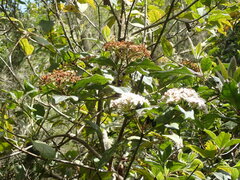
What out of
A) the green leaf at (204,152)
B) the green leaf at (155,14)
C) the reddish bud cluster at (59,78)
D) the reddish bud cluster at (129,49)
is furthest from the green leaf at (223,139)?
the green leaf at (155,14)

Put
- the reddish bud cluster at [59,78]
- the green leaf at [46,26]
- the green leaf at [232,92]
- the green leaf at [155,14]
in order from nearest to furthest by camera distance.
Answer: the green leaf at [232,92] → the reddish bud cluster at [59,78] → the green leaf at [46,26] → the green leaf at [155,14]

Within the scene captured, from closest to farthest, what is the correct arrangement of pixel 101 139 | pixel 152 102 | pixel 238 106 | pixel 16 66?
1. pixel 238 106
2. pixel 152 102
3. pixel 101 139
4. pixel 16 66

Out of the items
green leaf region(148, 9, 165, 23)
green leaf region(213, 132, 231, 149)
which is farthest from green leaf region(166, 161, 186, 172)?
green leaf region(148, 9, 165, 23)

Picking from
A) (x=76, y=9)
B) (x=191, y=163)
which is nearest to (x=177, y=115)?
(x=191, y=163)

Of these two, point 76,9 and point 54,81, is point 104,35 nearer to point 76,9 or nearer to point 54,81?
point 76,9

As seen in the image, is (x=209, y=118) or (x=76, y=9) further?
(x=76, y=9)

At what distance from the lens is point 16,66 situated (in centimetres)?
503

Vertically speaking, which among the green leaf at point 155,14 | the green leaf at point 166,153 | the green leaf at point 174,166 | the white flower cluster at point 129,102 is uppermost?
the green leaf at point 155,14

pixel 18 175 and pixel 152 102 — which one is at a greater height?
pixel 152 102

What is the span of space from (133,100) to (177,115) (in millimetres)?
129

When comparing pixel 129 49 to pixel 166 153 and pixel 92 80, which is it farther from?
pixel 166 153

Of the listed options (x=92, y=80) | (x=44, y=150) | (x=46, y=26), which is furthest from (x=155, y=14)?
(x=44, y=150)

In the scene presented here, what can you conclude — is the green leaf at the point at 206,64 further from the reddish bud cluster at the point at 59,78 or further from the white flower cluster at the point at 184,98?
the reddish bud cluster at the point at 59,78

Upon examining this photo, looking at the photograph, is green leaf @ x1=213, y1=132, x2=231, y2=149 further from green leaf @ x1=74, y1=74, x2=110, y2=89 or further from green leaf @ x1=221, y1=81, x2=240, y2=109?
green leaf @ x1=74, y1=74, x2=110, y2=89
